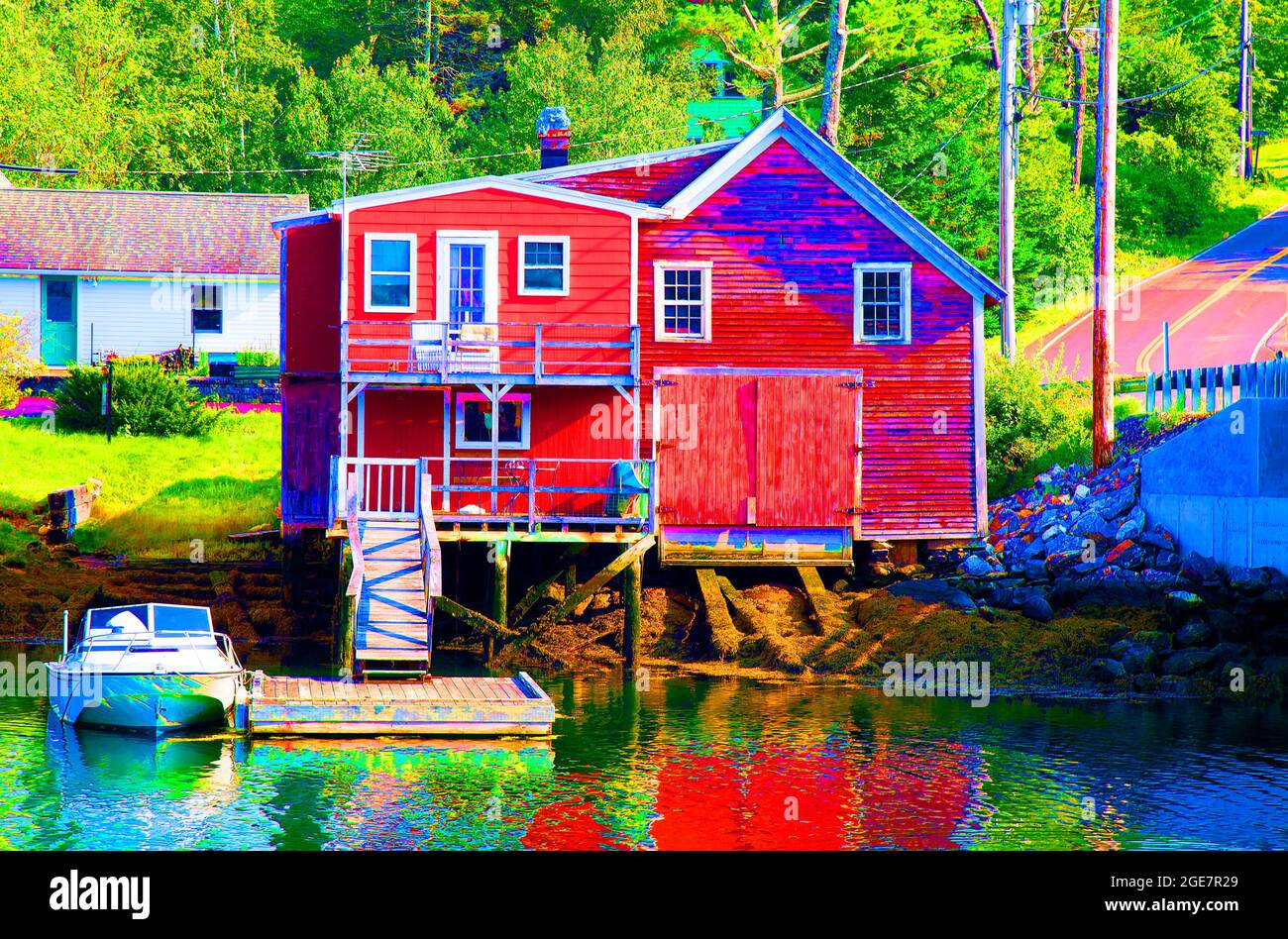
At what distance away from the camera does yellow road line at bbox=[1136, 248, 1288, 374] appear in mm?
49894

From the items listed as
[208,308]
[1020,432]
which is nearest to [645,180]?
[1020,432]

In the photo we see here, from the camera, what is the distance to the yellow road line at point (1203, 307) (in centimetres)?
4989

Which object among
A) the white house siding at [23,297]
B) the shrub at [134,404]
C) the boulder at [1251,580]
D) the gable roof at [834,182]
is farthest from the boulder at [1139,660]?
the white house siding at [23,297]

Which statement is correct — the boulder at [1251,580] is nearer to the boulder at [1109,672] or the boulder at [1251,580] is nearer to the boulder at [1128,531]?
the boulder at [1109,672]

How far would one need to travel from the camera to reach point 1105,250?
3359cm

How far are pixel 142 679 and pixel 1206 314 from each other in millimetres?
44399

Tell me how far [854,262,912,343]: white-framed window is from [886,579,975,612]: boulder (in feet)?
18.2

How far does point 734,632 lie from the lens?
2992 centimetres

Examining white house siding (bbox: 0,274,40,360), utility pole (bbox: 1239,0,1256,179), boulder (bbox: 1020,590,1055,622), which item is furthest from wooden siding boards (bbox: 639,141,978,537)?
utility pole (bbox: 1239,0,1256,179)

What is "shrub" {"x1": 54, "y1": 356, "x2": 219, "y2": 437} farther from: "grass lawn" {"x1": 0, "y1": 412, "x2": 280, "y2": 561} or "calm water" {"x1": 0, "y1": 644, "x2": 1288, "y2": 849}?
"calm water" {"x1": 0, "y1": 644, "x2": 1288, "y2": 849}

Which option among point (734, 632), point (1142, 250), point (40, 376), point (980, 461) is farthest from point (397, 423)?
point (1142, 250)

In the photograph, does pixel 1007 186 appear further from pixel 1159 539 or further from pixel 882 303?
pixel 1159 539
